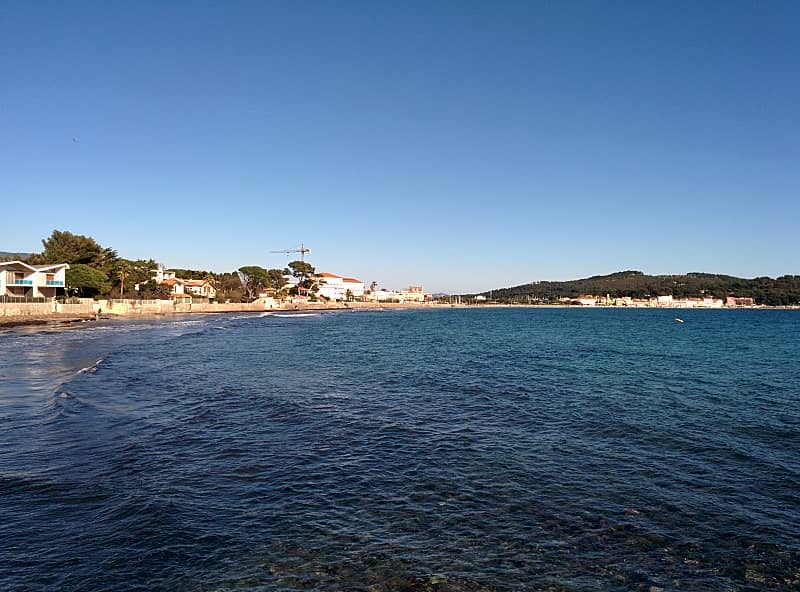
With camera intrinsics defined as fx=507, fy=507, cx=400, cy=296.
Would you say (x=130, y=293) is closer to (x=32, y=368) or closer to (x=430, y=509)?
(x=32, y=368)

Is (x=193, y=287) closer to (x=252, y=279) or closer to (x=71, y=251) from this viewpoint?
(x=252, y=279)

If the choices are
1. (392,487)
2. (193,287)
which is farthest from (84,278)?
(392,487)

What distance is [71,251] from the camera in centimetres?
7356

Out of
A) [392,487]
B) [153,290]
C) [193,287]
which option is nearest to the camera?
[392,487]

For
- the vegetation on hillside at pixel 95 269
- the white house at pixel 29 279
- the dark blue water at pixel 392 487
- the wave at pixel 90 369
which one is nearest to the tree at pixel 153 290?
the vegetation on hillside at pixel 95 269

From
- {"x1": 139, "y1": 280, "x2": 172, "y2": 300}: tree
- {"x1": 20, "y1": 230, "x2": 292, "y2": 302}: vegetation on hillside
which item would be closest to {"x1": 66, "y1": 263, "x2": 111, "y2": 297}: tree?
{"x1": 20, "y1": 230, "x2": 292, "y2": 302}: vegetation on hillside

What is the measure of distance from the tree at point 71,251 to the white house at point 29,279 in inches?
271

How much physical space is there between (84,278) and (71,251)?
718cm

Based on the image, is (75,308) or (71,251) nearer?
(75,308)

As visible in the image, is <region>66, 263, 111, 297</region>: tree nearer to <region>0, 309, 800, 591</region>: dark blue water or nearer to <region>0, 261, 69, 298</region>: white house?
<region>0, 261, 69, 298</region>: white house

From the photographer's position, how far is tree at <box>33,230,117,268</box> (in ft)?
237

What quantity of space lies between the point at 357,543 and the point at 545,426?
26.4 ft

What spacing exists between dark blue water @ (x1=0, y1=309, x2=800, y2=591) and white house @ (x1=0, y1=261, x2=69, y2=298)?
51.6 meters

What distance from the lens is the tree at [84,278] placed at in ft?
227
